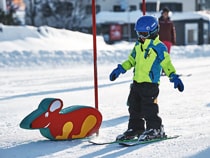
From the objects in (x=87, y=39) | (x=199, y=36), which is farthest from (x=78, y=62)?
(x=199, y=36)

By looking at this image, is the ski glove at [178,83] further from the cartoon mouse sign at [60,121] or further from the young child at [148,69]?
the cartoon mouse sign at [60,121]

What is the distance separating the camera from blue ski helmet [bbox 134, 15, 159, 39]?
4801 mm

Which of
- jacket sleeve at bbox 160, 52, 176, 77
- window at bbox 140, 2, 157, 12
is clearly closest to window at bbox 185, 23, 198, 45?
window at bbox 140, 2, 157, 12

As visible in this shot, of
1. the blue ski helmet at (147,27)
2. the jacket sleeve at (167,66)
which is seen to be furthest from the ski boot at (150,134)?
the blue ski helmet at (147,27)

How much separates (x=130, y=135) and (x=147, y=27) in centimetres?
114

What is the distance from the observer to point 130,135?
4996 mm

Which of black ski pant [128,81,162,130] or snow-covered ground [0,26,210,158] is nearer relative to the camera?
snow-covered ground [0,26,210,158]

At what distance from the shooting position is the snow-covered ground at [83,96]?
4605 mm

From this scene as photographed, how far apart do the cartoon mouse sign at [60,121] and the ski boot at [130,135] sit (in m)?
0.33

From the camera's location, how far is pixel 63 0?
42.6 meters

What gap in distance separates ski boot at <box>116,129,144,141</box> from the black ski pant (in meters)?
0.16

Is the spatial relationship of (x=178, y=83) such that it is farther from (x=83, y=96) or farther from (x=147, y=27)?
(x=83, y=96)

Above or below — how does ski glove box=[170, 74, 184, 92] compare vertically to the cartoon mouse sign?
above

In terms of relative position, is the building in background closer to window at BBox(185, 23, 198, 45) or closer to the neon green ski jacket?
window at BBox(185, 23, 198, 45)
